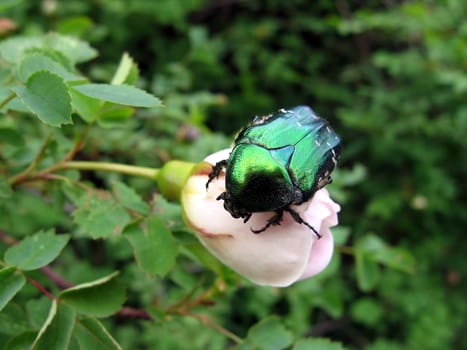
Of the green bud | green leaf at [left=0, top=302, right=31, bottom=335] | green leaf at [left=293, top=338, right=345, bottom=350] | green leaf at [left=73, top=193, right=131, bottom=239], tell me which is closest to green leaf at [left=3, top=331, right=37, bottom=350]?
green leaf at [left=0, top=302, right=31, bottom=335]

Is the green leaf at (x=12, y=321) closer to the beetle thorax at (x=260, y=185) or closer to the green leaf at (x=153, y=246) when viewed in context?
the green leaf at (x=153, y=246)

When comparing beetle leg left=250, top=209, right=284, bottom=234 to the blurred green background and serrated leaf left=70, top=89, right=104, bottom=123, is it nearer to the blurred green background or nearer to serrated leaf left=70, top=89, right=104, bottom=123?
serrated leaf left=70, top=89, right=104, bottom=123

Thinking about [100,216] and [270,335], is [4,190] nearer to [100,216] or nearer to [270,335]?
[100,216]

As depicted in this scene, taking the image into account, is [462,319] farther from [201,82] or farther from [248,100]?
[201,82]

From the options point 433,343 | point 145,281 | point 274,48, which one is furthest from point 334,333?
point 274,48

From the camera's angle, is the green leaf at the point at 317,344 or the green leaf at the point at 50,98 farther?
the green leaf at the point at 317,344

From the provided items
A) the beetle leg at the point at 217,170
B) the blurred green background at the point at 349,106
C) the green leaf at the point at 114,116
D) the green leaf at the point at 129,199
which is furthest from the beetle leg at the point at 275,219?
the blurred green background at the point at 349,106

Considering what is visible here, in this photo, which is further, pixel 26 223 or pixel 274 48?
pixel 274 48

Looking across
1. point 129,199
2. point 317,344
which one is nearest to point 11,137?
point 129,199
